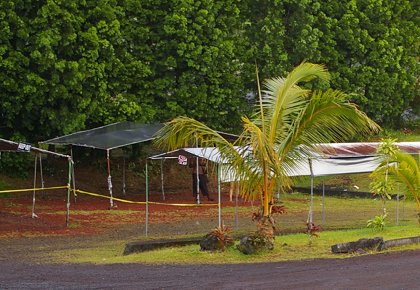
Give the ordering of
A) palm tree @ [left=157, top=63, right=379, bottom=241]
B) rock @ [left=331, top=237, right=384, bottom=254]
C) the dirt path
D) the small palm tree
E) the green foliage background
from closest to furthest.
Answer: the dirt path
rock @ [left=331, top=237, right=384, bottom=254]
palm tree @ [left=157, top=63, right=379, bottom=241]
the small palm tree
the green foliage background

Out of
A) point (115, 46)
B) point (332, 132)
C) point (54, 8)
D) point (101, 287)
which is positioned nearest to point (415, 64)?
point (115, 46)

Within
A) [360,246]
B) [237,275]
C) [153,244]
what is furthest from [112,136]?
[237,275]

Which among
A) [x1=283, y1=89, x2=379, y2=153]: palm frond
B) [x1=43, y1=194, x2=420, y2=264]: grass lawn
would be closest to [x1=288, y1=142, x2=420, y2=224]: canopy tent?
[x1=43, y1=194, x2=420, y2=264]: grass lawn

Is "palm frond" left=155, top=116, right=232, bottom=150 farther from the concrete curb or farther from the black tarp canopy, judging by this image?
the black tarp canopy

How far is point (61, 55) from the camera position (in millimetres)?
32594

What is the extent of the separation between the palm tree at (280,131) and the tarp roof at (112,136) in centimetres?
1115

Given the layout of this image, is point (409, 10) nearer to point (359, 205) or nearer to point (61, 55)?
point (359, 205)

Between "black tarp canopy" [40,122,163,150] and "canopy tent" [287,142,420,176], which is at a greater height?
"black tarp canopy" [40,122,163,150]

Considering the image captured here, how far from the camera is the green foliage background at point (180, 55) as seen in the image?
31.7 metres

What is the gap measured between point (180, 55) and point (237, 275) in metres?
21.5

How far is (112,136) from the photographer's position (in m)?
Result: 30.0

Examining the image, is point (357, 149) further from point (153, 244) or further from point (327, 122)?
point (153, 244)

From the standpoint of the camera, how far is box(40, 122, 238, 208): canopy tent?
29.0 metres

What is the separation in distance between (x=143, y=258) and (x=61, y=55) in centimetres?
1660
